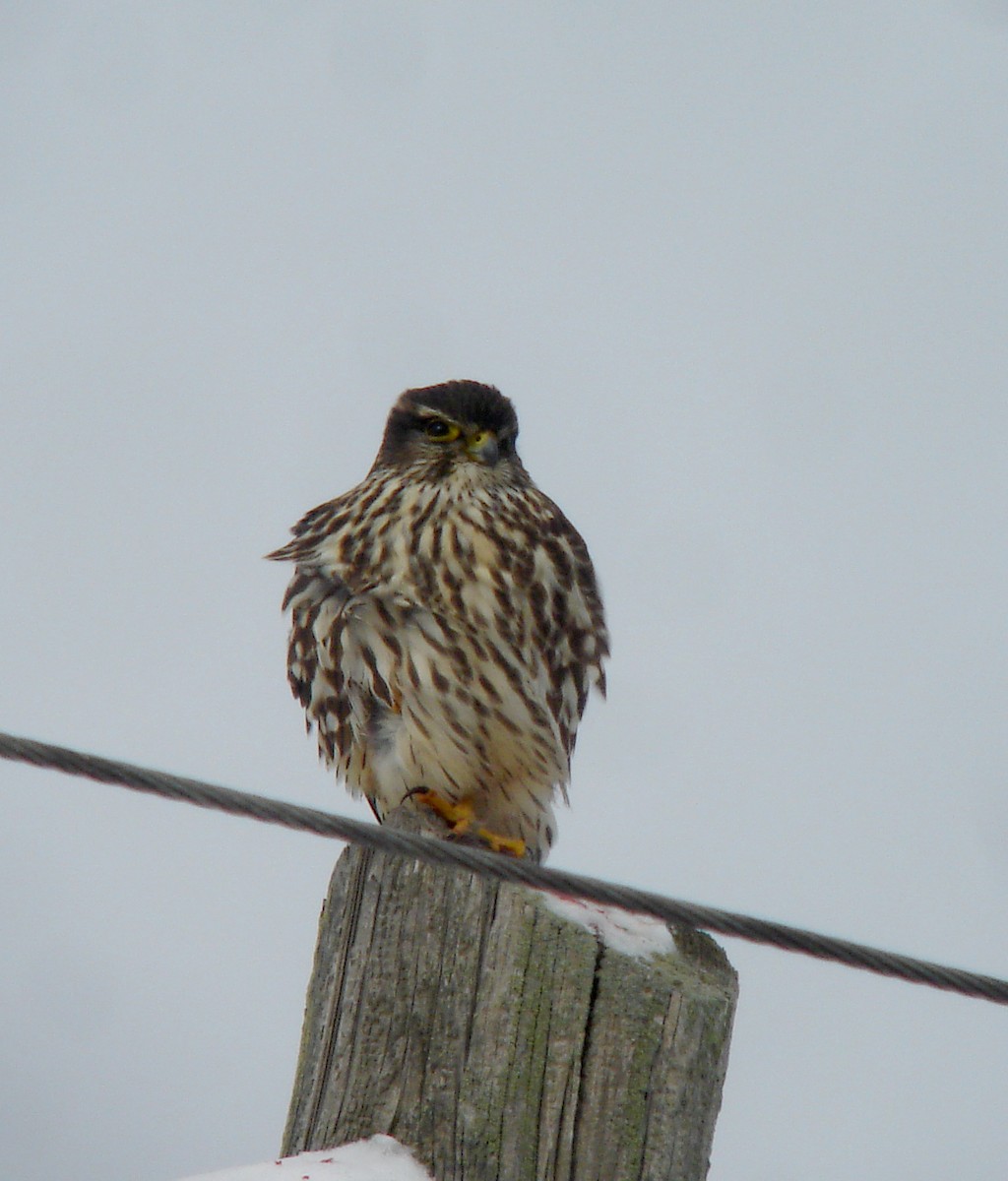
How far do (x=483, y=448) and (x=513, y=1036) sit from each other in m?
2.62

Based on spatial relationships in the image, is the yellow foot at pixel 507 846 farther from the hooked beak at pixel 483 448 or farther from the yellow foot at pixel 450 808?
the hooked beak at pixel 483 448

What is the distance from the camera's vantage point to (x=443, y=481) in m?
4.20

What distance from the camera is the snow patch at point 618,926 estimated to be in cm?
185

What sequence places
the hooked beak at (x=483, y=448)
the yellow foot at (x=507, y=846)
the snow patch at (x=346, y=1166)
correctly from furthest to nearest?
the hooked beak at (x=483, y=448) → the yellow foot at (x=507, y=846) → the snow patch at (x=346, y=1166)

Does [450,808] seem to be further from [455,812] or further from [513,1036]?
[513,1036]

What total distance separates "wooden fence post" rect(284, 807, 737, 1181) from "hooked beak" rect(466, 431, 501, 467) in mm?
2388

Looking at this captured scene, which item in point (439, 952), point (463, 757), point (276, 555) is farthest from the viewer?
point (276, 555)

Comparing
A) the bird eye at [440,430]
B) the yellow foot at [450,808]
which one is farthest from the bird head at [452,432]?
the yellow foot at [450,808]

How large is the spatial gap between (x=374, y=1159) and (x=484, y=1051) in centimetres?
18

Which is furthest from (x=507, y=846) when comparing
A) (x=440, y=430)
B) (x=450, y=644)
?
(x=440, y=430)

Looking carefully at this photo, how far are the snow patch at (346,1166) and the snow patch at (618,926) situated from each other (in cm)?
34

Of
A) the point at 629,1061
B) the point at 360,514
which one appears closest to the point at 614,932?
the point at 629,1061

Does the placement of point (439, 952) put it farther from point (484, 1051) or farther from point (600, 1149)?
point (600, 1149)

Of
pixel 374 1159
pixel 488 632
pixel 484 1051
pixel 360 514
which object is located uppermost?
pixel 360 514
